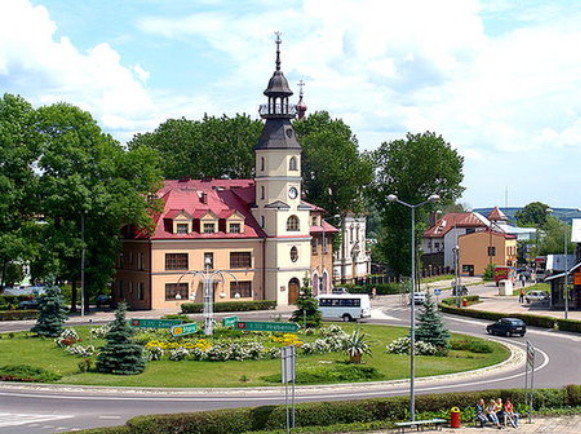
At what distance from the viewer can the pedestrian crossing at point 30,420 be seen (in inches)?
1262

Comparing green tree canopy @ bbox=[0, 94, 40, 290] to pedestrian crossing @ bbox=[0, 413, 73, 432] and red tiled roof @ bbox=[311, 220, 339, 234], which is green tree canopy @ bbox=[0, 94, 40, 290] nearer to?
red tiled roof @ bbox=[311, 220, 339, 234]

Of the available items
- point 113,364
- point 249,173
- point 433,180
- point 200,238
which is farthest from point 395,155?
point 113,364

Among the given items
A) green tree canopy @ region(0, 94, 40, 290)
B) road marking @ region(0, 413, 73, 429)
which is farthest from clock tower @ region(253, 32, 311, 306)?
road marking @ region(0, 413, 73, 429)

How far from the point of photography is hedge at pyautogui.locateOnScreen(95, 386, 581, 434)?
30688mm

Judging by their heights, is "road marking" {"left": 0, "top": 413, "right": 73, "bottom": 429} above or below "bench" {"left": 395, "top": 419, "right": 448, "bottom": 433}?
above

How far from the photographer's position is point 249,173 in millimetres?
101938

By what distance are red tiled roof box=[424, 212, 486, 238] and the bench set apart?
321 ft

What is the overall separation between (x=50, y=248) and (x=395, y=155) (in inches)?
1689

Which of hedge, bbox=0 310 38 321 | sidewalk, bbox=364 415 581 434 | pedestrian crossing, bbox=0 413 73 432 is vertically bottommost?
sidewalk, bbox=364 415 581 434

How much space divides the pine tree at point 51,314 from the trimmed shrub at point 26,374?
42.3 ft

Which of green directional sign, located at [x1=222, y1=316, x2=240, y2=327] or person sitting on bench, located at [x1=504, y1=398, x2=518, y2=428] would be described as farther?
green directional sign, located at [x1=222, y1=316, x2=240, y2=327]

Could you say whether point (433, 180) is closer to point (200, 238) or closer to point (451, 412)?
point (200, 238)

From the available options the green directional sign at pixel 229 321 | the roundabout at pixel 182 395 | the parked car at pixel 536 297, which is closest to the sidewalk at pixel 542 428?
the roundabout at pixel 182 395

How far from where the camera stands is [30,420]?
33.3 meters
